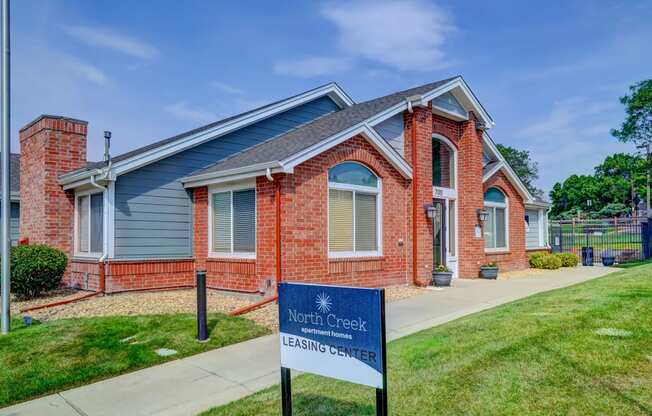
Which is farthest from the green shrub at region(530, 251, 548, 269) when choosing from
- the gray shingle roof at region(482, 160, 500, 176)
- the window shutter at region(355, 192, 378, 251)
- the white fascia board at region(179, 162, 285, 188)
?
the white fascia board at region(179, 162, 285, 188)

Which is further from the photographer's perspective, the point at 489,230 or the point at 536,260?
the point at 536,260

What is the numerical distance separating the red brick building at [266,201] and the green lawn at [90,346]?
102 inches

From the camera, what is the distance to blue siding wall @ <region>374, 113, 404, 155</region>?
13.1 m

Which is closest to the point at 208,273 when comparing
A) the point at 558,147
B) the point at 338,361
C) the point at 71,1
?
the point at 71,1

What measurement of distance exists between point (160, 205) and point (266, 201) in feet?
11.2

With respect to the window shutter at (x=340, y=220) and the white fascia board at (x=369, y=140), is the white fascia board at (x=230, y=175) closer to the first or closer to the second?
the white fascia board at (x=369, y=140)

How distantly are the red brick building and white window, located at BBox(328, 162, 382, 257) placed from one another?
3 cm

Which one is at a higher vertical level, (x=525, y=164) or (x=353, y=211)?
(x=525, y=164)

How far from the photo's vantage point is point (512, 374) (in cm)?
464

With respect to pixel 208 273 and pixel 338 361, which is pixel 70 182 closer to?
pixel 208 273

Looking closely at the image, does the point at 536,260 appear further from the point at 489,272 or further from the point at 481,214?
the point at 481,214

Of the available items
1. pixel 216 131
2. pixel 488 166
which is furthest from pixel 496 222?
pixel 216 131

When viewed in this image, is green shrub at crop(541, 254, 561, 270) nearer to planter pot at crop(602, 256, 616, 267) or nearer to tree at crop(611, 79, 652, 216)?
planter pot at crop(602, 256, 616, 267)

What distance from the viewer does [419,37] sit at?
1299 centimetres
